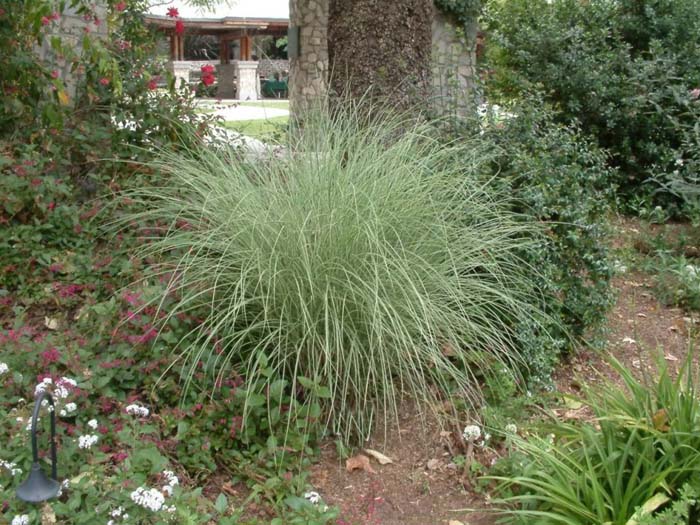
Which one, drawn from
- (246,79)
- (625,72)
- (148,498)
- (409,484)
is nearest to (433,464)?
(409,484)

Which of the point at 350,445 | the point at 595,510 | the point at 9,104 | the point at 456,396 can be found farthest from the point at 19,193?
the point at 595,510

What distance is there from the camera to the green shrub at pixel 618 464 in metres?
2.43

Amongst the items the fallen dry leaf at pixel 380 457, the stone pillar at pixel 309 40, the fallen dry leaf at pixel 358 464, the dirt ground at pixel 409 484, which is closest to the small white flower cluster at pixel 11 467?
the dirt ground at pixel 409 484

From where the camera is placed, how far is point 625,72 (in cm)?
679

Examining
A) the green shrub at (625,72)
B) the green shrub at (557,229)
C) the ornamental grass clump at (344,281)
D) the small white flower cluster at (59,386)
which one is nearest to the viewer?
the small white flower cluster at (59,386)

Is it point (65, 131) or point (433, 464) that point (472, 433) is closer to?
point (433, 464)

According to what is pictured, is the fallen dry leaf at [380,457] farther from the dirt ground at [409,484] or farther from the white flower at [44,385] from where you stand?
the white flower at [44,385]

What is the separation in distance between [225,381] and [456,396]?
1.06m

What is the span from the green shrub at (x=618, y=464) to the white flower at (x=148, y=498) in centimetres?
108

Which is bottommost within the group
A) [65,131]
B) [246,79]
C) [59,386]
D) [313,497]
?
[313,497]

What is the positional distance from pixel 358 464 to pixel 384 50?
9.98 ft

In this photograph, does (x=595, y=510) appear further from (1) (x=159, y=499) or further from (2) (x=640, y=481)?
(1) (x=159, y=499)

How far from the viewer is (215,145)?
4.73 m

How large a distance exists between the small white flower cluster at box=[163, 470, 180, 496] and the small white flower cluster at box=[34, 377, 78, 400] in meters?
0.43
